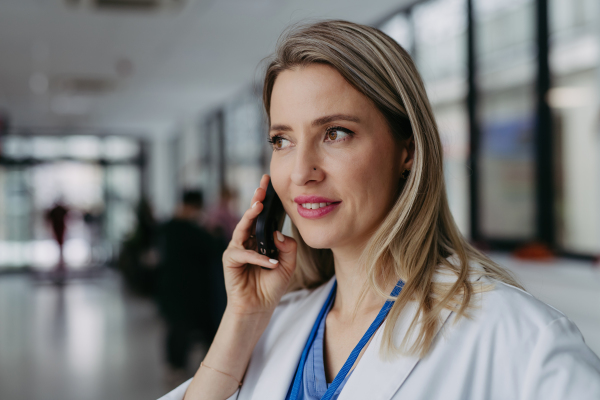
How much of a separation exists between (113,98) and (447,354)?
9.62 meters

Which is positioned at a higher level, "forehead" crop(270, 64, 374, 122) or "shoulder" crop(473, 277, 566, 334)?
"forehead" crop(270, 64, 374, 122)

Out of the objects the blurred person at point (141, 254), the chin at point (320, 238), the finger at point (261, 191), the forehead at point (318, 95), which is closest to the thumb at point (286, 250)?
the finger at point (261, 191)

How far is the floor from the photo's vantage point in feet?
9.18

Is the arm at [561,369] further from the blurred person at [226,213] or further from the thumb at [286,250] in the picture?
the blurred person at [226,213]

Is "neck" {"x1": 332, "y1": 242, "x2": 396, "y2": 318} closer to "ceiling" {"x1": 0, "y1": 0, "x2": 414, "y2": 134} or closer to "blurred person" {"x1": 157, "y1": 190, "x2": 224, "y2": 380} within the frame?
"ceiling" {"x1": 0, "y1": 0, "x2": 414, "y2": 134}

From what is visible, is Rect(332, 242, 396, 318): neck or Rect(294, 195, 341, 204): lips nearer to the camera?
Rect(294, 195, 341, 204): lips

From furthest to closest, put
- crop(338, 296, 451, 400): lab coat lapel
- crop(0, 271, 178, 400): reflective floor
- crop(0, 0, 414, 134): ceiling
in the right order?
1. crop(0, 0, 414, 134): ceiling
2. crop(0, 271, 178, 400): reflective floor
3. crop(338, 296, 451, 400): lab coat lapel

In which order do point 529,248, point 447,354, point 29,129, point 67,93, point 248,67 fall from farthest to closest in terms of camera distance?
point 29,129, point 67,93, point 248,67, point 529,248, point 447,354

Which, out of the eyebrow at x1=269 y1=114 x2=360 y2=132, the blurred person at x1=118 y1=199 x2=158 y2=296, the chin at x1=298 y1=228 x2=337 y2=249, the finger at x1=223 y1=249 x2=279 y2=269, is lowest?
the blurred person at x1=118 y1=199 x2=158 y2=296

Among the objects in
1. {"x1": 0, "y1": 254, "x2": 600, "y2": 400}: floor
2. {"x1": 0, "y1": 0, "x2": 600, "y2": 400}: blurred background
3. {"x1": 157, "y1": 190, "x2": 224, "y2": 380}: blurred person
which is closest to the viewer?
{"x1": 0, "y1": 254, "x2": 600, "y2": 400}: floor

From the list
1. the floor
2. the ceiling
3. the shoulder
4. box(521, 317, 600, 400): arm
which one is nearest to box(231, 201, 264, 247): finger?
the shoulder

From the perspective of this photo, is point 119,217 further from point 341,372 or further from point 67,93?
point 341,372

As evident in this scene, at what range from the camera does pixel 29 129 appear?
12766 millimetres

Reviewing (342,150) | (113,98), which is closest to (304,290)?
(342,150)
